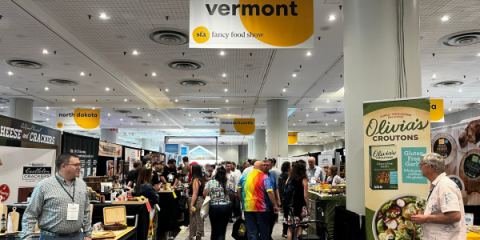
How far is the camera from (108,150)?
10195 millimetres

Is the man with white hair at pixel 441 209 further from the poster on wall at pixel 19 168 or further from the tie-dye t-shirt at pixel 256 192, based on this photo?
the poster on wall at pixel 19 168

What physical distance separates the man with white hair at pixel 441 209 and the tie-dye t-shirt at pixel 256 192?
2757mm

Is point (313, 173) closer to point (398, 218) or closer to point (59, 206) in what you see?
point (398, 218)

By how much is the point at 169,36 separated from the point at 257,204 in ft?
16.1

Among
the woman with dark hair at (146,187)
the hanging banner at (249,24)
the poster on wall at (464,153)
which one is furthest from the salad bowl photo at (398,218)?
the woman with dark hair at (146,187)

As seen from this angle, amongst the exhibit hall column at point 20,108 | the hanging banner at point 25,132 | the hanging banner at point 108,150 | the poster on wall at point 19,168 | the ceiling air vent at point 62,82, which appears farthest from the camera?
the exhibit hall column at point 20,108

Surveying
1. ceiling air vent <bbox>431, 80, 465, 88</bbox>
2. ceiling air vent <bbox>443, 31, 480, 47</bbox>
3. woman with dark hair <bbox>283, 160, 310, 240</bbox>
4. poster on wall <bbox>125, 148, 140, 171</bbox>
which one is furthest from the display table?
ceiling air vent <bbox>431, 80, 465, 88</bbox>

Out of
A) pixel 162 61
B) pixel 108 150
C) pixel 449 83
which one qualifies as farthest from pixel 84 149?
pixel 449 83

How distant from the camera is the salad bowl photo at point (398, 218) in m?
3.39

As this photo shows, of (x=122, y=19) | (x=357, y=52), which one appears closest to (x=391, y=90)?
(x=357, y=52)

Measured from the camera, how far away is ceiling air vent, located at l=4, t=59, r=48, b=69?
10.5 m

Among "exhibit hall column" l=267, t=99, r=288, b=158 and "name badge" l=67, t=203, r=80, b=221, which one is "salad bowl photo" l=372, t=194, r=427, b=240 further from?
"exhibit hall column" l=267, t=99, r=288, b=158

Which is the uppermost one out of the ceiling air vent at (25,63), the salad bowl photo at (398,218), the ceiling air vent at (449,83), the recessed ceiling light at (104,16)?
the recessed ceiling light at (104,16)

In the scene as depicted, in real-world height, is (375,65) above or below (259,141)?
below
